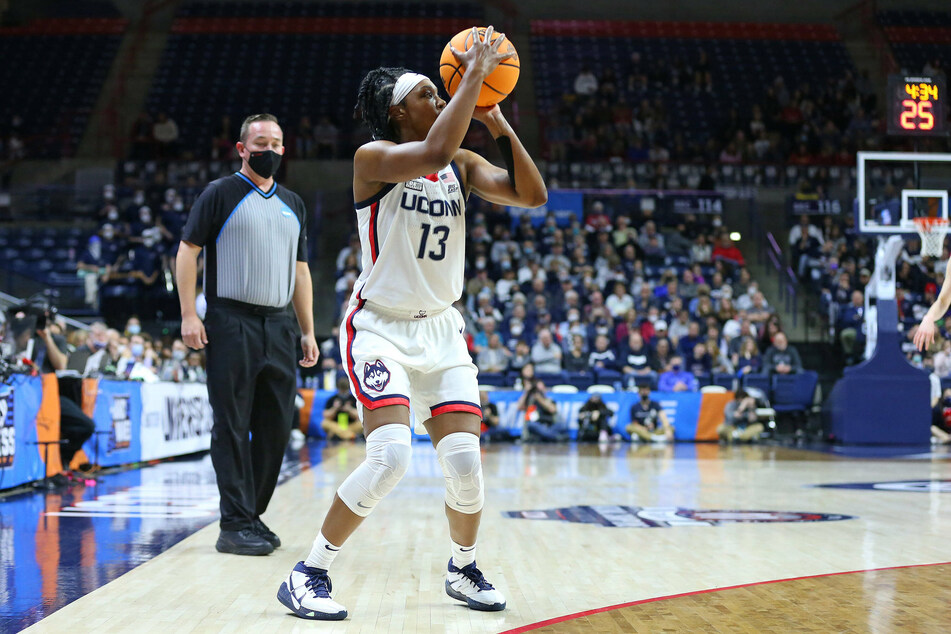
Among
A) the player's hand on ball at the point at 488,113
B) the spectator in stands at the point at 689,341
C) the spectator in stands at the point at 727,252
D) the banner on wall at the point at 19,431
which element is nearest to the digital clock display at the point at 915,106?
the spectator in stands at the point at 689,341

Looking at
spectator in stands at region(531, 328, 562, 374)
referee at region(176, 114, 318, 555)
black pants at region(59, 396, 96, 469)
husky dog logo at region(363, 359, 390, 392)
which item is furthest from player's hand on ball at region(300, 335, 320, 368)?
spectator in stands at region(531, 328, 562, 374)

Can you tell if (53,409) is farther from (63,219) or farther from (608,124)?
(608,124)

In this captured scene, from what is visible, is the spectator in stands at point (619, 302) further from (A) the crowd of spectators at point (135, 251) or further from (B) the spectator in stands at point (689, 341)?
(A) the crowd of spectators at point (135, 251)

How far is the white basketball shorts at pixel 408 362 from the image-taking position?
378 centimetres

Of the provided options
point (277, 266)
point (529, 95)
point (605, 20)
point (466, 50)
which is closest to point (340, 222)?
point (529, 95)

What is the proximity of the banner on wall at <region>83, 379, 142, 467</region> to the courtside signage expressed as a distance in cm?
457

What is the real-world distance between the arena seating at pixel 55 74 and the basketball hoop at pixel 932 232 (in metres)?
18.4

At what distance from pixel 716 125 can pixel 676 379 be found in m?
11.0

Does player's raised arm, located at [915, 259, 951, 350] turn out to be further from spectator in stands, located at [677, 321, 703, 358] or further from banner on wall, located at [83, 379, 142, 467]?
spectator in stands, located at [677, 321, 703, 358]

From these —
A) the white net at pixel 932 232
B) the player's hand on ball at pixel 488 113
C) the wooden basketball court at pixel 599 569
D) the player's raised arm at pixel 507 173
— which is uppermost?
the white net at pixel 932 232

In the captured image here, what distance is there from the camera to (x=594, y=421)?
1557 centimetres

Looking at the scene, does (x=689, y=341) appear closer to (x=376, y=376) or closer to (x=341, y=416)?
(x=341, y=416)

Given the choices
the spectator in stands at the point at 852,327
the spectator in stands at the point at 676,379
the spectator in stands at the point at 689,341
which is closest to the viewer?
the spectator in stands at the point at 676,379

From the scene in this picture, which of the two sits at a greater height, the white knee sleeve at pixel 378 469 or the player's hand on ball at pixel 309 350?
the player's hand on ball at pixel 309 350
